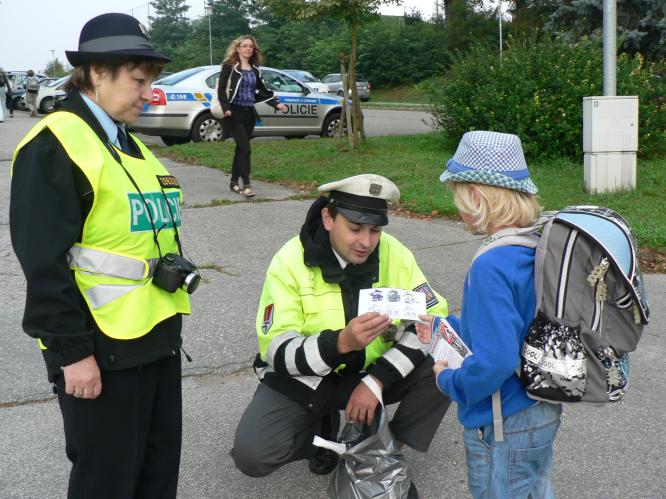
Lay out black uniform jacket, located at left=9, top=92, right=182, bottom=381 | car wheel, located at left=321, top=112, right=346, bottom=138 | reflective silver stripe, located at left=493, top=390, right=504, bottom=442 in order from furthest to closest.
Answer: car wheel, located at left=321, top=112, right=346, bottom=138, reflective silver stripe, located at left=493, top=390, right=504, bottom=442, black uniform jacket, located at left=9, top=92, right=182, bottom=381

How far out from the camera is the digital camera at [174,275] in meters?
2.41

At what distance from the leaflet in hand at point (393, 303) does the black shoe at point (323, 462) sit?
0.98 meters

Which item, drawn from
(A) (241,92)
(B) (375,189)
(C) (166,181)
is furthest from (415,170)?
(C) (166,181)

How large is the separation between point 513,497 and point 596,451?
4.63 ft

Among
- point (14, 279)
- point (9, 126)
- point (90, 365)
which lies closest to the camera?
point (90, 365)

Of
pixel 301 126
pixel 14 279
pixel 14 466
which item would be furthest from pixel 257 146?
pixel 14 466

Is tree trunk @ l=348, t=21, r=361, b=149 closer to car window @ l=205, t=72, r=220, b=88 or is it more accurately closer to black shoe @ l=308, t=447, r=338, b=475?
car window @ l=205, t=72, r=220, b=88

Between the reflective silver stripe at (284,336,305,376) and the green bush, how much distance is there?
898 centimetres

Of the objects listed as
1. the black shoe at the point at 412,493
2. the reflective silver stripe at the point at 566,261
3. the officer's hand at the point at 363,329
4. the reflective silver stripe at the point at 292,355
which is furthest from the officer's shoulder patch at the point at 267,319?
the reflective silver stripe at the point at 566,261

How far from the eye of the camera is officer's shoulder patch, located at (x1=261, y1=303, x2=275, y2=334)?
3.15 metres

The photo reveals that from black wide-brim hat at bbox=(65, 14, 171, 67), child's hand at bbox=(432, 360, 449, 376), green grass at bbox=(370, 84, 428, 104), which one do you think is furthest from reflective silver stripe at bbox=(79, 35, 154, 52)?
green grass at bbox=(370, 84, 428, 104)

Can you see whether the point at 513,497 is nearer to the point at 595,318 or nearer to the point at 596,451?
the point at 595,318

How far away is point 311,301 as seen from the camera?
3182 mm

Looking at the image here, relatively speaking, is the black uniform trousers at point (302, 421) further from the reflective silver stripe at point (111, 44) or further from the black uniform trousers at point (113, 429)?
the reflective silver stripe at point (111, 44)
